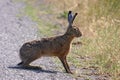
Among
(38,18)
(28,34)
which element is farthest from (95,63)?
(38,18)

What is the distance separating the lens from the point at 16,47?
11.7 metres

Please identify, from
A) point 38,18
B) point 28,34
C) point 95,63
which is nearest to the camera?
point 95,63

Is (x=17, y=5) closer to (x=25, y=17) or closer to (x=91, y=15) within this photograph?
(x=25, y=17)

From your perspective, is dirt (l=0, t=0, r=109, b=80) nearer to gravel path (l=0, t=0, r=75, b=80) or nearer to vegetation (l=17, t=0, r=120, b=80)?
gravel path (l=0, t=0, r=75, b=80)

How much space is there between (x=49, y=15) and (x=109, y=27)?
601 cm

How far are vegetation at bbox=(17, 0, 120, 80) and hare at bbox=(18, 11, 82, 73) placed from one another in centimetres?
69

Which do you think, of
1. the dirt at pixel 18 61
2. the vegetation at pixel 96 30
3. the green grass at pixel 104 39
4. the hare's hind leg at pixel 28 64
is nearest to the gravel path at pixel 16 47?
the dirt at pixel 18 61

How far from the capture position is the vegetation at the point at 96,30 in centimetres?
1012

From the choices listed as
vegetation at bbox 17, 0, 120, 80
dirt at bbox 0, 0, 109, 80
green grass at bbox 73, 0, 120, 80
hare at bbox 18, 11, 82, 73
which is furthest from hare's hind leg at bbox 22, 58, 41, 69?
green grass at bbox 73, 0, 120, 80

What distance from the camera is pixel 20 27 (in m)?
15.0

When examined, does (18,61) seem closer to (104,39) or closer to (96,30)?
(104,39)

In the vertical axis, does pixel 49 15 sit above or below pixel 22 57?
below

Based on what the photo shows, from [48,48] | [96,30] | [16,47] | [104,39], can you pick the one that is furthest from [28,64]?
[96,30]

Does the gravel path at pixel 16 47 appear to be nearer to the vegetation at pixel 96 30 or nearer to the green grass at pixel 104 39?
the vegetation at pixel 96 30
